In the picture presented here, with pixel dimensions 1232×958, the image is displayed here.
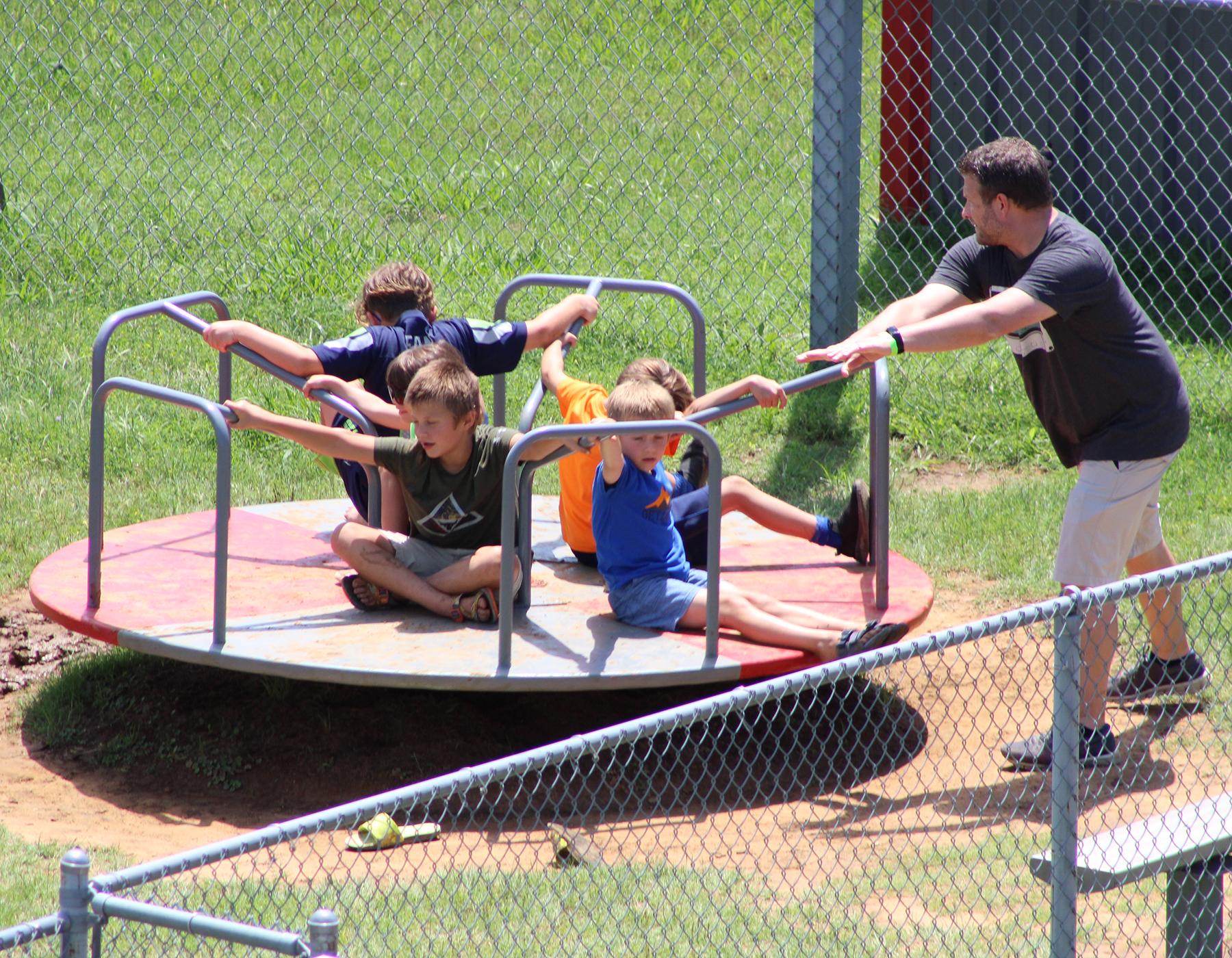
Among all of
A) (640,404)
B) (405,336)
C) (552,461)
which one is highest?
(405,336)

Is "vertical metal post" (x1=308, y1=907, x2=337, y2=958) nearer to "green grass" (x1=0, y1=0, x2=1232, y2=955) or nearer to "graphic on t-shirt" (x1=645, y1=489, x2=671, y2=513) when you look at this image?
"green grass" (x1=0, y1=0, x2=1232, y2=955)

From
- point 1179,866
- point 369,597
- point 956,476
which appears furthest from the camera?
point 956,476

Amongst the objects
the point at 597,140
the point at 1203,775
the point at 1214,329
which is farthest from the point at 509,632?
the point at 597,140

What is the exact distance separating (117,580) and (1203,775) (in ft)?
11.2

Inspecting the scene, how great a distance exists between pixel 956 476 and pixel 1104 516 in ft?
9.86

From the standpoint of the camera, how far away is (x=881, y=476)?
5.02m

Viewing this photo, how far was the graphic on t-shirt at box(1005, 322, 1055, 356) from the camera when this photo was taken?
4617 millimetres

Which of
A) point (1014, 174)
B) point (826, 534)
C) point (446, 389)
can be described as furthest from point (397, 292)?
point (1014, 174)

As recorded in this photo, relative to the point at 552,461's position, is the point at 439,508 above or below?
below

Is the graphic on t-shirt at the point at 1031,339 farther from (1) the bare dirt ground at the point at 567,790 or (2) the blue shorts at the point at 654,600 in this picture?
(2) the blue shorts at the point at 654,600

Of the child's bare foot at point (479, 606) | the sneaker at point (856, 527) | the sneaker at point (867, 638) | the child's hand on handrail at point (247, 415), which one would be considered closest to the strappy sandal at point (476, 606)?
the child's bare foot at point (479, 606)

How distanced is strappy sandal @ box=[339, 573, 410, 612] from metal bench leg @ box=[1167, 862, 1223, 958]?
2.57 meters

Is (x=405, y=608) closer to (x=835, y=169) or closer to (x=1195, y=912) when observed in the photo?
(x=1195, y=912)

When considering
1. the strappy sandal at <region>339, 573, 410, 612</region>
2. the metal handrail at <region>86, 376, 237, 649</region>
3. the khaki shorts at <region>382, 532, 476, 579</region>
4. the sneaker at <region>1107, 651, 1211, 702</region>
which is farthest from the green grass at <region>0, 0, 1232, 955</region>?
the khaki shorts at <region>382, 532, 476, 579</region>
